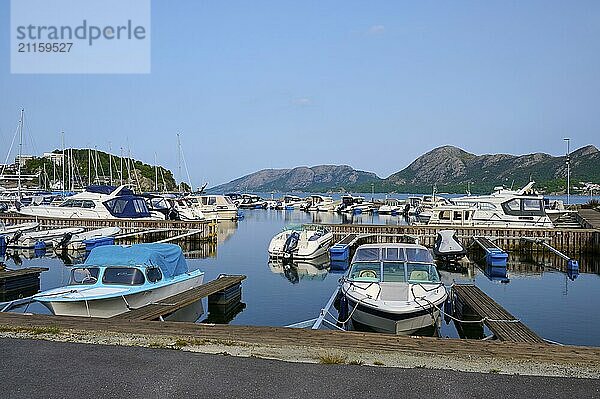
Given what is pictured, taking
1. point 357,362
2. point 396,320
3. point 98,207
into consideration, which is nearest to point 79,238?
point 98,207

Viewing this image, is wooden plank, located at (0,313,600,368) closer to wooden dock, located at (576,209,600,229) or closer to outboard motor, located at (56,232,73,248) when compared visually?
outboard motor, located at (56,232,73,248)

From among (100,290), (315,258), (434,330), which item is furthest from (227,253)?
(434,330)

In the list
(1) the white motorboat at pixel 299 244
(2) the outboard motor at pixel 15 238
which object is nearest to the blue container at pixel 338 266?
(1) the white motorboat at pixel 299 244

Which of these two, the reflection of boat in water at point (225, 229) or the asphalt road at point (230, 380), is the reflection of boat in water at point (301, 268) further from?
the asphalt road at point (230, 380)

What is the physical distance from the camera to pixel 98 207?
41.6 meters

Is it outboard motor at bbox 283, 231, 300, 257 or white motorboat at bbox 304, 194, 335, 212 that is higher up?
white motorboat at bbox 304, 194, 335, 212

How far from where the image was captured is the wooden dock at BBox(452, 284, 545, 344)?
11367 mm

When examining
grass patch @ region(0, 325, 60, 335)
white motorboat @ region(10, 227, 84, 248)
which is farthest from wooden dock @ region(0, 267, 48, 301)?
white motorboat @ region(10, 227, 84, 248)

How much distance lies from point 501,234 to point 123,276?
27.3 m

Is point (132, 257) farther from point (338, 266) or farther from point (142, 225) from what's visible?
point (142, 225)

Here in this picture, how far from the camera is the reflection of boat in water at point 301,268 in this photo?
26.2 metres

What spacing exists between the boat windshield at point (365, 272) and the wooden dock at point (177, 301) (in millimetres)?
4460

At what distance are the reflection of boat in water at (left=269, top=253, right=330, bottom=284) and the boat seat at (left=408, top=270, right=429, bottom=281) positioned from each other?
1078cm

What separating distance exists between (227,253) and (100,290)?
2084 cm
